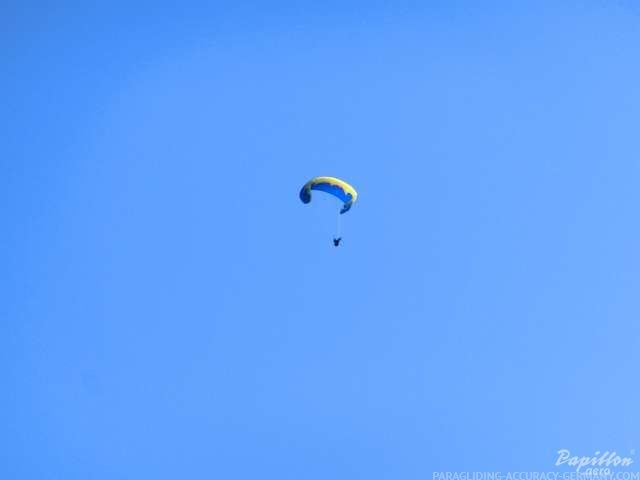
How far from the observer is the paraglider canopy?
15453mm

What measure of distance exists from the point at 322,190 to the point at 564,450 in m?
11.5

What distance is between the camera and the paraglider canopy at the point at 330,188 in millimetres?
15453

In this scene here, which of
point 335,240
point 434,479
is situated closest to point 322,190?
point 335,240

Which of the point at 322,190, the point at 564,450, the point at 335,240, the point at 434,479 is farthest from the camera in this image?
the point at 434,479

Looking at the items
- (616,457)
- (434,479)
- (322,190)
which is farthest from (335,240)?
(616,457)

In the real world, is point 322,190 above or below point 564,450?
above

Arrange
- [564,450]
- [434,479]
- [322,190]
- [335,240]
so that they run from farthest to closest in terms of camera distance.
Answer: [434,479]
[564,450]
[335,240]
[322,190]

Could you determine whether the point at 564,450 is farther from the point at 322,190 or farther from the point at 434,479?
the point at 322,190

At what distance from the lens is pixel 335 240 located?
17438 mm

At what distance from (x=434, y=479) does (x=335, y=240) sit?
923 centimetres

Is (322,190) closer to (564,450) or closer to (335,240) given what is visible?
(335,240)

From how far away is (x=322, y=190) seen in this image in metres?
15.6

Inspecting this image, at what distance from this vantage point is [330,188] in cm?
1550

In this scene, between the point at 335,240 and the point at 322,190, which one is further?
the point at 335,240
